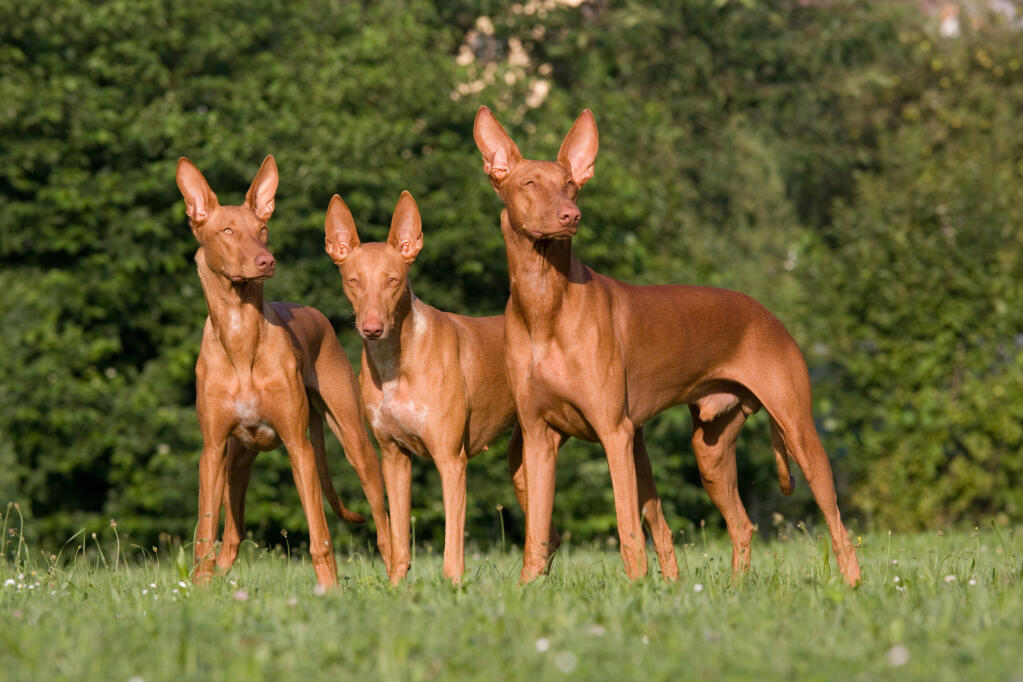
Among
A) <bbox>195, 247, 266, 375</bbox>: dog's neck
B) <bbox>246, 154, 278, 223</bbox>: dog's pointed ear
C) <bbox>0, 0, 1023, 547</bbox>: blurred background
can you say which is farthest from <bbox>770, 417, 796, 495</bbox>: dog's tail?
<bbox>0, 0, 1023, 547</bbox>: blurred background

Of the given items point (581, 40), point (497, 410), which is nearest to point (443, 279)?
point (581, 40)

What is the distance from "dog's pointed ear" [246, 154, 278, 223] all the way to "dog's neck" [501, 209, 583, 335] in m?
1.46

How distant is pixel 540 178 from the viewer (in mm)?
6512

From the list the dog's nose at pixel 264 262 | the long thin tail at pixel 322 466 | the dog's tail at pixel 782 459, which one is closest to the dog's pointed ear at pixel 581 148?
the dog's nose at pixel 264 262

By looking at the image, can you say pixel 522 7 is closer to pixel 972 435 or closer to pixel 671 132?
pixel 671 132

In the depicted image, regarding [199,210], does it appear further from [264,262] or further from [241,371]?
[241,371]

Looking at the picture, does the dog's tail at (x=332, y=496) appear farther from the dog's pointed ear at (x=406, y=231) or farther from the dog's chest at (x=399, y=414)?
the dog's pointed ear at (x=406, y=231)

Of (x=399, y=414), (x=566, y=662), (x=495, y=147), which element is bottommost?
(x=566, y=662)

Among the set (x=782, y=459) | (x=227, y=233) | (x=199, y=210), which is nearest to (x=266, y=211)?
(x=199, y=210)

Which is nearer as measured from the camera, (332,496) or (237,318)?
(237,318)

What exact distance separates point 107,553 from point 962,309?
1054 cm

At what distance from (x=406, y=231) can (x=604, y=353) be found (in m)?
1.39

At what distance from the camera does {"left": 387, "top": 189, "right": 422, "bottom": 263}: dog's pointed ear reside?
711cm

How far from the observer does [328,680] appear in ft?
14.1
